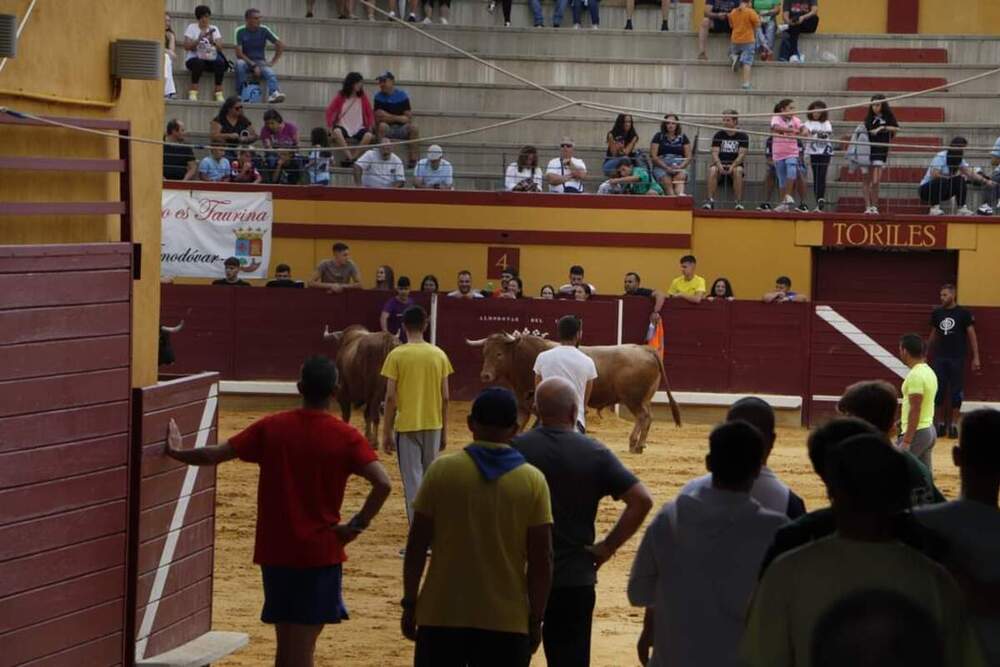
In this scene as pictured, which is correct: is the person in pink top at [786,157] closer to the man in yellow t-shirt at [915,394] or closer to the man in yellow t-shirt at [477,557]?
the man in yellow t-shirt at [915,394]

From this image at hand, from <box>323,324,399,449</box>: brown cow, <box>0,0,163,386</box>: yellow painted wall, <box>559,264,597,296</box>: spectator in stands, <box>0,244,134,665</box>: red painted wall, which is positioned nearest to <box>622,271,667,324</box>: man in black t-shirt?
<box>559,264,597,296</box>: spectator in stands

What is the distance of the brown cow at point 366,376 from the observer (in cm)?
1942

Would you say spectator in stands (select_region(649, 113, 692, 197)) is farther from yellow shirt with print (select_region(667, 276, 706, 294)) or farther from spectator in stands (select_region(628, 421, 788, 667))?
spectator in stands (select_region(628, 421, 788, 667))

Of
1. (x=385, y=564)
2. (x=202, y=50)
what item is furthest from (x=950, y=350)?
(x=202, y=50)

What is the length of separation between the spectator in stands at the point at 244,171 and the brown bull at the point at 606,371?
613cm

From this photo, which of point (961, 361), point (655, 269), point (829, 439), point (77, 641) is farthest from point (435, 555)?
point (655, 269)

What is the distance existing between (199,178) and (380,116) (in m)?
2.73

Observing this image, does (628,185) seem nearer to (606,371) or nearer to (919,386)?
(606,371)

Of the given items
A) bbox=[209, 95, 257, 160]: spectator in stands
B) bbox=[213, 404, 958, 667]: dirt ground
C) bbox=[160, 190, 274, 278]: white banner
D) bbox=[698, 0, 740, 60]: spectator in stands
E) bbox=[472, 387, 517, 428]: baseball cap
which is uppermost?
bbox=[698, 0, 740, 60]: spectator in stands

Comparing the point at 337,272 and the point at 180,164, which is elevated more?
the point at 180,164

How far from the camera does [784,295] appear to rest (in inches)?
917

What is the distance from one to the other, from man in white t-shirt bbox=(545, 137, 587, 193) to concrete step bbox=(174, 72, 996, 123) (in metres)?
3.04

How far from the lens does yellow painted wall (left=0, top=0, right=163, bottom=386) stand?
7.95 meters

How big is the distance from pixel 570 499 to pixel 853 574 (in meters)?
2.89
